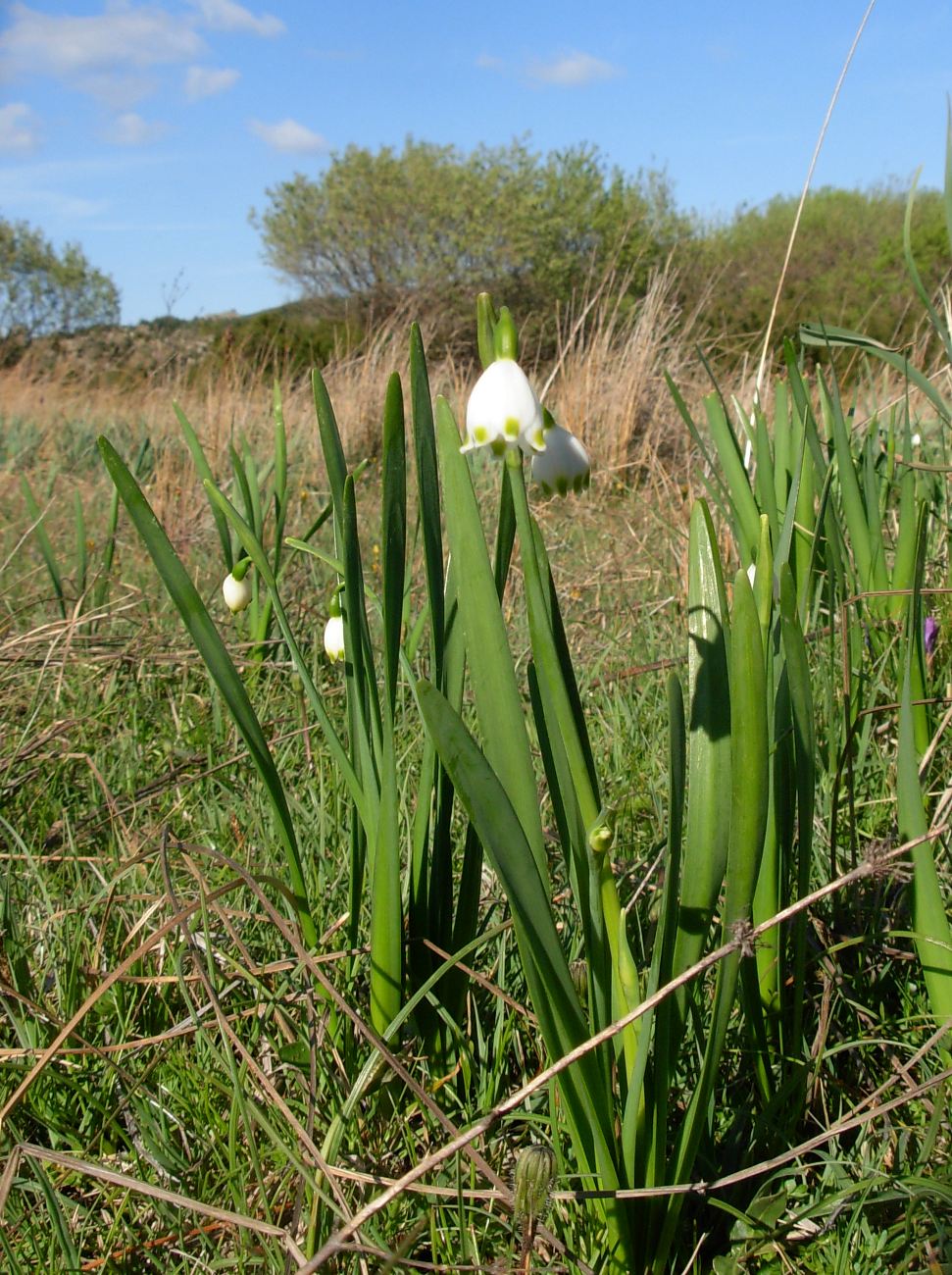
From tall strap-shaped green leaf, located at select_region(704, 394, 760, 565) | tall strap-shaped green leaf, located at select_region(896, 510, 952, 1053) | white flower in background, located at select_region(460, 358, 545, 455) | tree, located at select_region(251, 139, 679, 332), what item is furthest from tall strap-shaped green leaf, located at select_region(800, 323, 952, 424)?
tree, located at select_region(251, 139, 679, 332)

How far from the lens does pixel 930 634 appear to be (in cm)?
172

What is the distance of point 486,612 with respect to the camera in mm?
761

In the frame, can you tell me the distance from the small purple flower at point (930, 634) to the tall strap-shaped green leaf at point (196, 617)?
115 centimetres

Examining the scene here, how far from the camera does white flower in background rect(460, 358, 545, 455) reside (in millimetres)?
722

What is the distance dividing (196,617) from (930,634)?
1.32 metres

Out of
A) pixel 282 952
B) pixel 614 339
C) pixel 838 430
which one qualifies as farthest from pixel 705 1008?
pixel 614 339

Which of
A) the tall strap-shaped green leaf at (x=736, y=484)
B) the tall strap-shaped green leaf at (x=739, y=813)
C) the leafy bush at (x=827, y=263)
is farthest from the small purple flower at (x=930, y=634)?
the leafy bush at (x=827, y=263)

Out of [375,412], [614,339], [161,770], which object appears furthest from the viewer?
[614,339]

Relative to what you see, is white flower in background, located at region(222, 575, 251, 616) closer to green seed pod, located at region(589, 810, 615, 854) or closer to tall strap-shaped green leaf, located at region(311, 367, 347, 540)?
tall strap-shaped green leaf, located at region(311, 367, 347, 540)

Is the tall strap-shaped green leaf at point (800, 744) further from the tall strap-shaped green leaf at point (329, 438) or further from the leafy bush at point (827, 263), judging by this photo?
the leafy bush at point (827, 263)

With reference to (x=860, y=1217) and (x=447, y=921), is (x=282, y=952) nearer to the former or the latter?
(x=447, y=921)

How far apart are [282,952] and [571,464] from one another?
70cm

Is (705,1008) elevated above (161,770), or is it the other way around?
(161,770)

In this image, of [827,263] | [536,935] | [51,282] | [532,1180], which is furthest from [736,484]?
[51,282]
